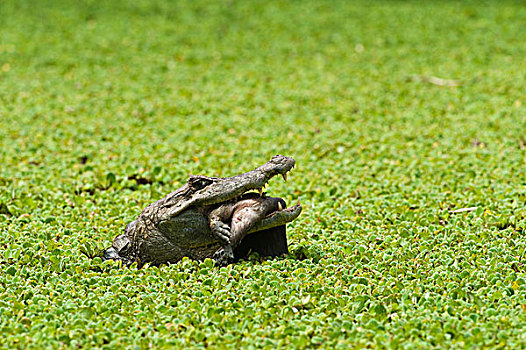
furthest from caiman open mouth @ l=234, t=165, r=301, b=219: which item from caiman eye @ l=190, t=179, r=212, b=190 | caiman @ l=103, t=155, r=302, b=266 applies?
caiman eye @ l=190, t=179, r=212, b=190

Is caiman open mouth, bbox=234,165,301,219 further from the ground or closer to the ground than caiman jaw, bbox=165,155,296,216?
closer to the ground

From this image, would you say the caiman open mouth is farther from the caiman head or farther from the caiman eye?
the caiman eye

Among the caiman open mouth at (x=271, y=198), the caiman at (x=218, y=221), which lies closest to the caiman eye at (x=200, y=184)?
the caiman at (x=218, y=221)

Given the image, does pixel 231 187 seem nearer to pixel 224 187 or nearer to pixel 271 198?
pixel 224 187

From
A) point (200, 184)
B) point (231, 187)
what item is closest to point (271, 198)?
point (231, 187)

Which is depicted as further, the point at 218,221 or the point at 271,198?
the point at 271,198

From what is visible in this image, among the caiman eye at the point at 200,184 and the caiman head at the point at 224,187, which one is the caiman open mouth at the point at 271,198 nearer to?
the caiman head at the point at 224,187

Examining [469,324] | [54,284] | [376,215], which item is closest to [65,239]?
[54,284]

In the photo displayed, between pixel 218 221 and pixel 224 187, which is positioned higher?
pixel 224 187
